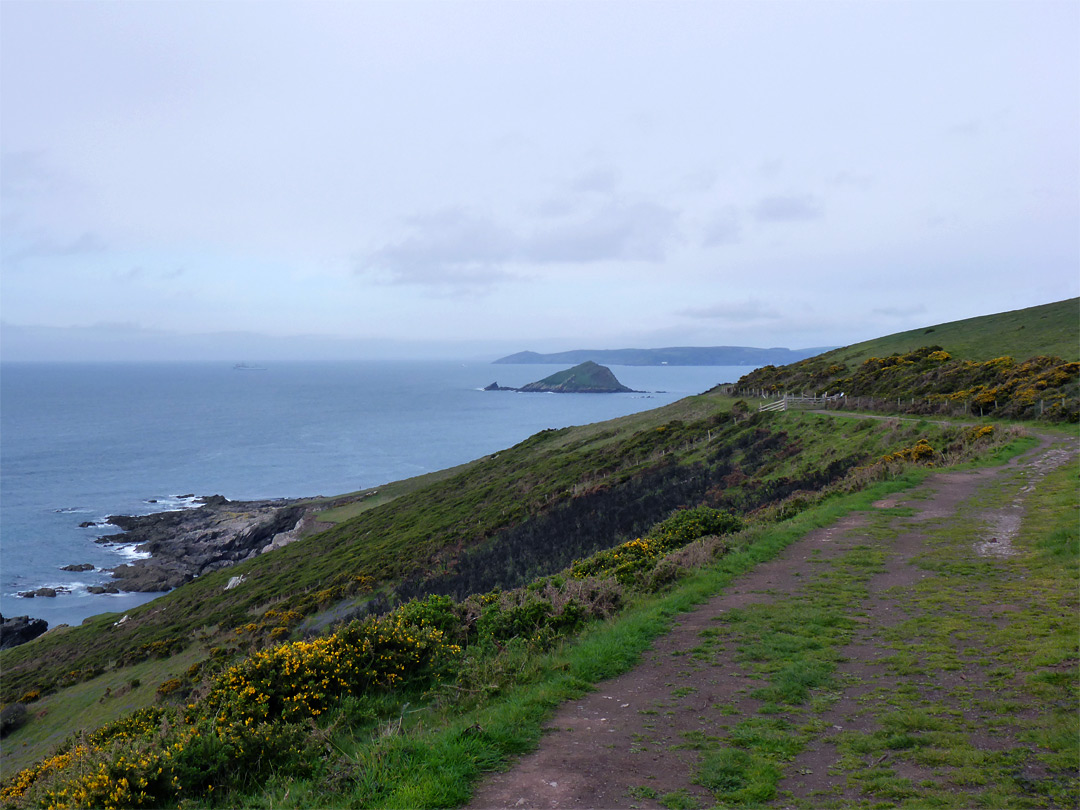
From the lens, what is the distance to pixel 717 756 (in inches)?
201

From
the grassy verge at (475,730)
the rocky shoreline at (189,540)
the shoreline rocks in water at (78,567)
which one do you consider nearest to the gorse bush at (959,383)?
the grassy verge at (475,730)

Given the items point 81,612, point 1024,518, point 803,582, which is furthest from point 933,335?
point 81,612

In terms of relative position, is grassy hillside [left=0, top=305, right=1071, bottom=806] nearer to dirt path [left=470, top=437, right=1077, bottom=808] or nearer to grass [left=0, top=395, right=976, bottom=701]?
grass [left=0, top=395, right=976, bottom=701]

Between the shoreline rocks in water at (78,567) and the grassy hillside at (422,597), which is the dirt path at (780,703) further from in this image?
the shoreline rocks in water at (78,567)

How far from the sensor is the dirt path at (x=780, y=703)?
4727 millimetres

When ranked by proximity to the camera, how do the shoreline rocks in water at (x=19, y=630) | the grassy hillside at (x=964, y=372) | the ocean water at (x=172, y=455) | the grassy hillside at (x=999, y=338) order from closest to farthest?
1. the grassy hillside at (x=964, y=372)
2. the grassy hillside at (x=999, y=338)
3. the shoreline rocks in water at (x=19, y=630)
4. the ocean water at (x=172, y=455)

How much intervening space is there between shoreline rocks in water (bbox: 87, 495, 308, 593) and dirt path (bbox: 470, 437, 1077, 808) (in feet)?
164

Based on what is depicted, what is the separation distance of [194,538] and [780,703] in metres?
64.9

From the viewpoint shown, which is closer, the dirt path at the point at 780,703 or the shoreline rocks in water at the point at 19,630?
the dirt path at the point at 780,703

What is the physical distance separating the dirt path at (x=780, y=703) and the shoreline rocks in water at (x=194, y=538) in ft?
164

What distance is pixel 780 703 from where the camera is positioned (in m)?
6.11

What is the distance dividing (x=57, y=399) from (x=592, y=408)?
167 m

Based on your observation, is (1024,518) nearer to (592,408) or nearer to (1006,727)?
(1006,727)

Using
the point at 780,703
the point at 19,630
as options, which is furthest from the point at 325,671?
the point at 19,630
